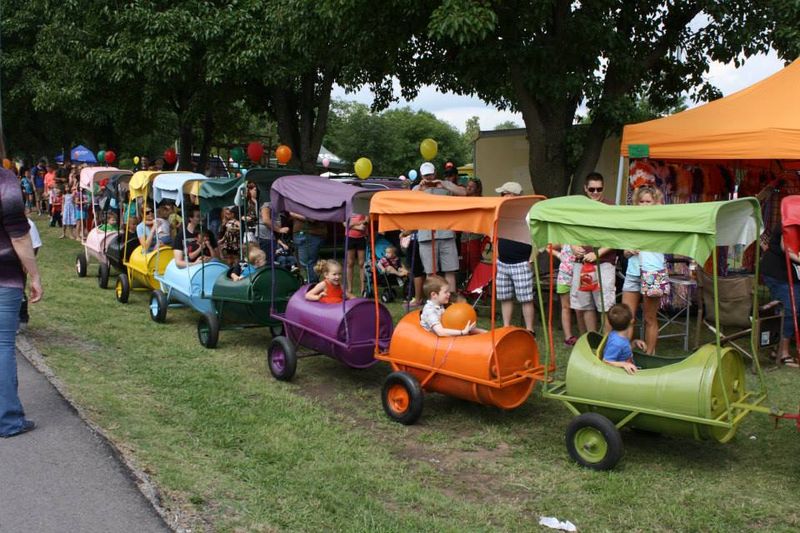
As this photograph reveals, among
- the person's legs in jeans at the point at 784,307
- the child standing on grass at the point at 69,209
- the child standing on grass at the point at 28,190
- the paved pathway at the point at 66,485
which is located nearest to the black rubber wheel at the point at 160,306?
the paved pathway at the point at 66,485

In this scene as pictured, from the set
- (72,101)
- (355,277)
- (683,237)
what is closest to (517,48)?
(355,277)

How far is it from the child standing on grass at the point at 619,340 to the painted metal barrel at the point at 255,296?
4.01 metres

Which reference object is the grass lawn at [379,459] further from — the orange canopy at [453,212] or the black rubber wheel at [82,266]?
the black rubber wheel at [82,266]

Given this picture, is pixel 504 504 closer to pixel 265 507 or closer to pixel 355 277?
pixel 265 507

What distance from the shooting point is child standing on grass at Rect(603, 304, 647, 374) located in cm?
579

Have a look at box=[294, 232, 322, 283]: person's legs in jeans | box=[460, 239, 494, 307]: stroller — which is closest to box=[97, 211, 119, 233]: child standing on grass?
box=[294, 232, 322, 283]: person's legs in jeans

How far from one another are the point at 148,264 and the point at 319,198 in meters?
4.35

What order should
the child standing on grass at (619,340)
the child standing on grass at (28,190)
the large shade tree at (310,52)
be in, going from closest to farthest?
1. the child standing on grass at (619,340)
2. the large shade tree at (310,52)
3. the child standing on grass at (28,190)

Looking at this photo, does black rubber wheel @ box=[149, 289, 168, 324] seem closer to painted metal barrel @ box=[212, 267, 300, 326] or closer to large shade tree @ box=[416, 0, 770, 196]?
painted metal barrel @ box=[212, 267, 300, 326]

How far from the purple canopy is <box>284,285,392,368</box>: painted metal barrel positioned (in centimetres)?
90

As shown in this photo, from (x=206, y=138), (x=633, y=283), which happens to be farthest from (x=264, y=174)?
(x=206, y=138)

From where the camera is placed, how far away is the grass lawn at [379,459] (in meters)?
4.70

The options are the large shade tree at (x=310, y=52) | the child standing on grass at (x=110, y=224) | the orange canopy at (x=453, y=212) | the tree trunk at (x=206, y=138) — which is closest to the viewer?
the orange canopy at (x=453, y=212)

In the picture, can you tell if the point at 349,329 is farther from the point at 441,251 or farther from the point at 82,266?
the point at 82,266
